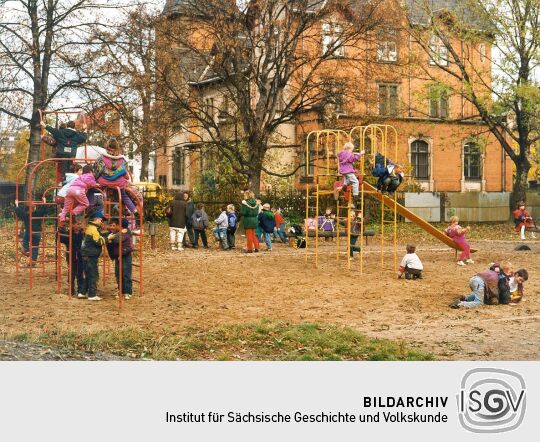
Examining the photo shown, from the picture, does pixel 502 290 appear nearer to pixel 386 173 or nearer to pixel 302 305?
pixel 302 305

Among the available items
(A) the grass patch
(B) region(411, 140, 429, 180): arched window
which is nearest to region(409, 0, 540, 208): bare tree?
(B) region(411, 140, 429, 180): arched window

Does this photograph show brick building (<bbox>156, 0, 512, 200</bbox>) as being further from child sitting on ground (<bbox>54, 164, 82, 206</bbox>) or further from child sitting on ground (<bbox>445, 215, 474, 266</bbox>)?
child sitting on ground (<bbox>54, 164, 82, 206</bbox>)

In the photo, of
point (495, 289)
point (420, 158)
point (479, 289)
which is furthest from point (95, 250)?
point (420, 158)

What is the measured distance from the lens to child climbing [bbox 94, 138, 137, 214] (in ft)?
48.0

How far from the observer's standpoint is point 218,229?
1032 inches

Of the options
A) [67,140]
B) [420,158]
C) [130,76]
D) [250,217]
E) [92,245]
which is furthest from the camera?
[420,158]

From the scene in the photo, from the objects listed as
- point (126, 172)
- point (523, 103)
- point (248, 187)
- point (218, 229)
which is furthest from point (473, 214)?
point (126, 172)

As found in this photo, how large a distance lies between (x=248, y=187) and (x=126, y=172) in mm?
19279

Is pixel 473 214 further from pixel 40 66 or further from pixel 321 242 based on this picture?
pixel 40 66

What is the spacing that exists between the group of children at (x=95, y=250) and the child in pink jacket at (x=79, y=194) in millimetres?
284

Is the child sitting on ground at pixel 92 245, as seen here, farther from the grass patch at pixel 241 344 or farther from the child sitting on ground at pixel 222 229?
the child sitting on ground at pixel 222 229

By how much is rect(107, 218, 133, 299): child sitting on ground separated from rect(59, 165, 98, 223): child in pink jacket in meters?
0.65

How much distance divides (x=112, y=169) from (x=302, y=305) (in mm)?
4233

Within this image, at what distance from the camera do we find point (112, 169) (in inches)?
577
